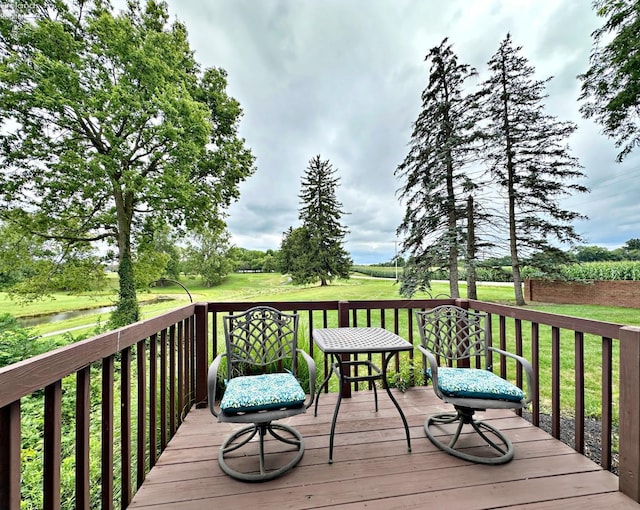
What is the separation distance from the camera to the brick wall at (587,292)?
8281 mm

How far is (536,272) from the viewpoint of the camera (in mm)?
9289

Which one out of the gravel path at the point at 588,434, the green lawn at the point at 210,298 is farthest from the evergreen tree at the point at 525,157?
the gravel path at the point at 588,434

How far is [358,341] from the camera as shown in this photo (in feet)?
7.00

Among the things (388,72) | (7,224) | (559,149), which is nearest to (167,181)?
(7,224)

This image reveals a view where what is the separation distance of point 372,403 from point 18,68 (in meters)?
11.3

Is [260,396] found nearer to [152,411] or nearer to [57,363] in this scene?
[152,411]

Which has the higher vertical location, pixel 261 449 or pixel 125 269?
pixel 125 269

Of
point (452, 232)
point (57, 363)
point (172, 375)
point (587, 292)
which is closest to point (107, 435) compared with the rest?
point (57, 363)

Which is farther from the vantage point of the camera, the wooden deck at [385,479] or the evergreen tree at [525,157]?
the evergreen tree at [525,157]

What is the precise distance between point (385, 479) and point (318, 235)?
17.4 m

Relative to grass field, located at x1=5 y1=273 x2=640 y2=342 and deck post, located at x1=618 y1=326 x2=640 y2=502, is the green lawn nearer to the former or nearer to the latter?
grass field, located at x1=5 y1=273 x2=640 y2=342

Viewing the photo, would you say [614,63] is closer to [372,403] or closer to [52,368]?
[372,403]

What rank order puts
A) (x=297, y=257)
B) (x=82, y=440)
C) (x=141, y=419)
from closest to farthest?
(x=82, y=440), (x=141, y=419), (x=297, y=257)

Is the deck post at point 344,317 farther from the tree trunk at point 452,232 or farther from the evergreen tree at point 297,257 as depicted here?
the evergreen tree at point 297,257
